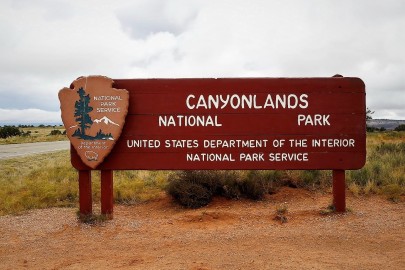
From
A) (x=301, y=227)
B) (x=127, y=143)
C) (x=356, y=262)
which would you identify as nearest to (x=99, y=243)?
(x=127, y=143)

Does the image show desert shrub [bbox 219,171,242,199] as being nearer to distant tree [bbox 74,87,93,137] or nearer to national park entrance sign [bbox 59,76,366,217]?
national park entrance sign [bbox 59,76,366,217]

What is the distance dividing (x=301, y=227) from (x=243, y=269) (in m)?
1.85

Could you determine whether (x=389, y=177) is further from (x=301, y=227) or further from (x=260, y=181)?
(x=301, y=227)

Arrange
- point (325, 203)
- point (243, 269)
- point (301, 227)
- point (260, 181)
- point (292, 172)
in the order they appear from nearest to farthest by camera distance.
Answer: point (243, 269), point (301, 227), point (325, 203), point (260, 181), point (292, 172)

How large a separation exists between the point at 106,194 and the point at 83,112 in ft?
4.74

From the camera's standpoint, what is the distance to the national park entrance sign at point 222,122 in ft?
20.5

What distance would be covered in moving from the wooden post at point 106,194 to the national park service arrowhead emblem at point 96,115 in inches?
11.7

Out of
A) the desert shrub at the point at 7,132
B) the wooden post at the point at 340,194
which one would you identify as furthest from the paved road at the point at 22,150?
the desert shrub at the point at 7,132

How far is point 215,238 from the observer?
5164mm

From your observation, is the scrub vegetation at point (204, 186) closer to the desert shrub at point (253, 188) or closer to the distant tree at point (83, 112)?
the desert shrub at point (253, 188)

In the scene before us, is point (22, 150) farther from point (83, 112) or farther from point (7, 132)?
point (7, 132)

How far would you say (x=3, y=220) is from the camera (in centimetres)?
648

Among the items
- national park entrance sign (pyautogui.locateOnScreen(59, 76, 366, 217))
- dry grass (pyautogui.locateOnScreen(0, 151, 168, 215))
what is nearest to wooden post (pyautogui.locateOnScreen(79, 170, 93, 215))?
national park entrance sign (pyautogui.locateOnScreen(59, 76, 366, 217))

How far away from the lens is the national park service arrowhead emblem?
20.5ft
